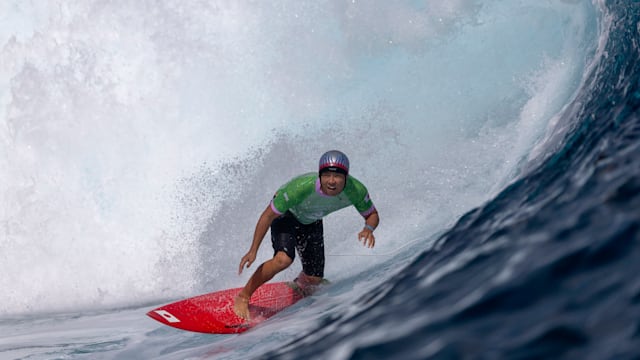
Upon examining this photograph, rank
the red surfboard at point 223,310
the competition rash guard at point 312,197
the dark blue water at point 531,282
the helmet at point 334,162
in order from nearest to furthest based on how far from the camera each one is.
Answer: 1. the dark blue water at point 531,282
2. the helmet at point 334,162
3. the competition rash guard at point 312,197
4. the red surfboard at point 223,310

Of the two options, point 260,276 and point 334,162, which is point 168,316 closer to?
point 260,276

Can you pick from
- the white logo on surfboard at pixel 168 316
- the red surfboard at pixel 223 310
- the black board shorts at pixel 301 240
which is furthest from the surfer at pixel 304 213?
the white logo on surfboard at pixel 168 316

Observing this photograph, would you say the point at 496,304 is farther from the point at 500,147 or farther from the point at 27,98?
the point at 27,98

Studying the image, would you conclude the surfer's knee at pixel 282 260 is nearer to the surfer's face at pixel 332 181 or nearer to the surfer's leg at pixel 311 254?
the surfer's leg at pixel 311 254

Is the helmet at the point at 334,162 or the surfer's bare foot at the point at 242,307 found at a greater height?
the helmet at the point at 334,162

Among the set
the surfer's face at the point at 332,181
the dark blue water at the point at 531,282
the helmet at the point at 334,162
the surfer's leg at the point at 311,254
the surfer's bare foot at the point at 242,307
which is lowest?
the dark blue water at the point at 531,282

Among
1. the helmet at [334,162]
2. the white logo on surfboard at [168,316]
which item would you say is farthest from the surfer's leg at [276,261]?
the helmet at [334,162]

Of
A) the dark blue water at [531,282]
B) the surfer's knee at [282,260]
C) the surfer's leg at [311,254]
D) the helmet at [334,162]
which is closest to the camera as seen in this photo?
the dark blue water at [531,282]

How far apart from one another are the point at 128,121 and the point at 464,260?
1049 centimetres

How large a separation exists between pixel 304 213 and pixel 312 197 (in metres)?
0.27

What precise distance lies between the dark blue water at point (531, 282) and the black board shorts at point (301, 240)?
1741 millimetres

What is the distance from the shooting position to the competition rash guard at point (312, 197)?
188 inches

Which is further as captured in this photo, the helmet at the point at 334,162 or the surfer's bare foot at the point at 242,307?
the surfer's bare foot at the point at 242,307

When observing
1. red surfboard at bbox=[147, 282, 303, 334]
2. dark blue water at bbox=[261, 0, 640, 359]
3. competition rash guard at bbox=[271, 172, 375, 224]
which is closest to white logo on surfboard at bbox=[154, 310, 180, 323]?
red surfboard at bbox=[147, 282, 303, 334]
